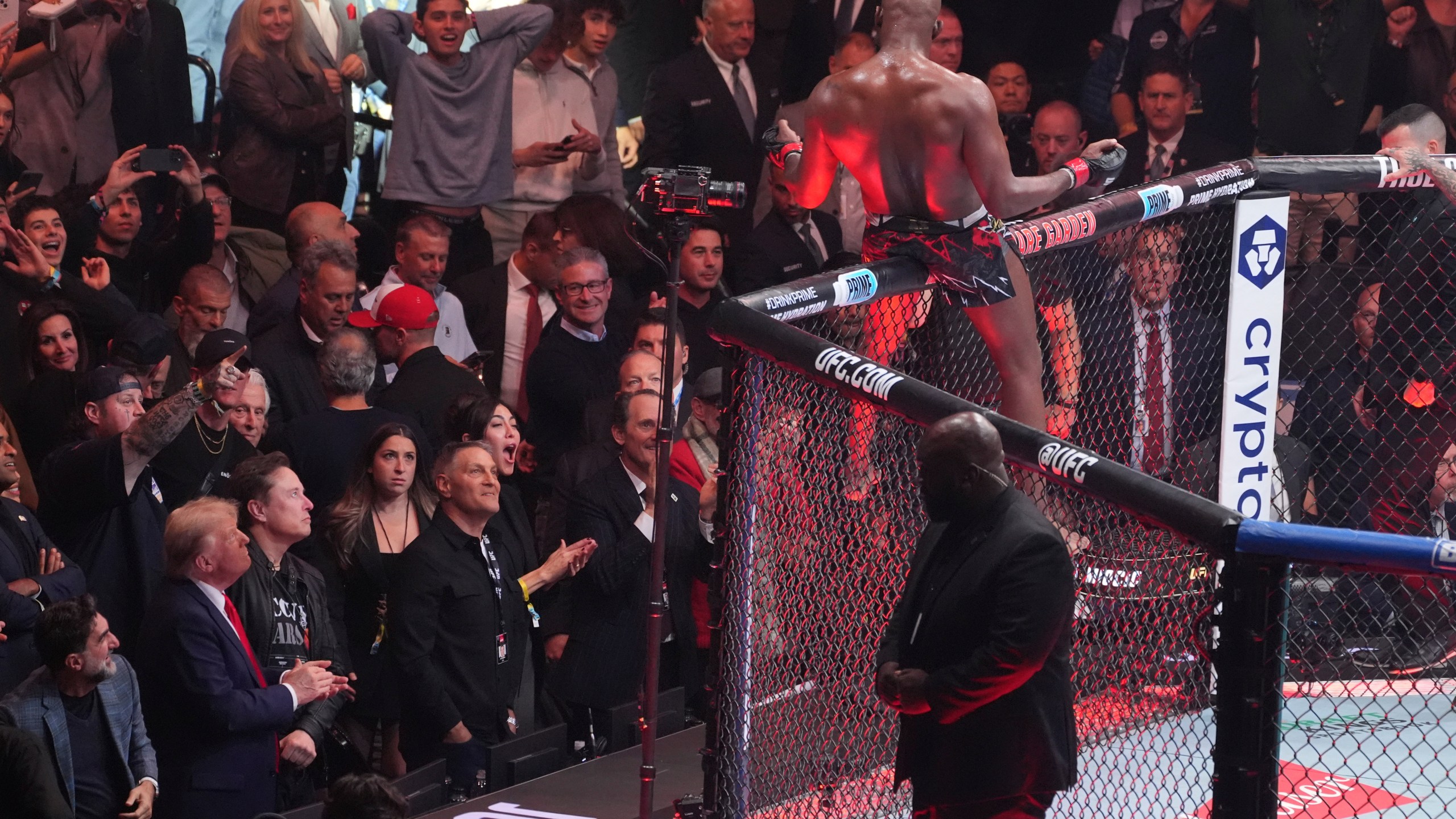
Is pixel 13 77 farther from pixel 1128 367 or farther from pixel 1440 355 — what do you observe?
pixel 1440 355

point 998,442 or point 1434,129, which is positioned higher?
point 1434,129

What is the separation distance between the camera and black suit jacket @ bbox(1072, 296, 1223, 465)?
494 cm

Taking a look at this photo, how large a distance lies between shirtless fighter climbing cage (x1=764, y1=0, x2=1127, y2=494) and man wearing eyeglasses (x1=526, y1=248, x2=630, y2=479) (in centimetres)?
291

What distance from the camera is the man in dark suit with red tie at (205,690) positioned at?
480cm

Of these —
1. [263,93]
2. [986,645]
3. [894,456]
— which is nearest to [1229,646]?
[986,645]

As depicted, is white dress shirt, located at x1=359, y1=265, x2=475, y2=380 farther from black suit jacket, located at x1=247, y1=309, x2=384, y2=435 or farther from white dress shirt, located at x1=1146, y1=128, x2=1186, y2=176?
→ white dress shirt, located at x1=1146, y1=128, x2=1186, y2=176

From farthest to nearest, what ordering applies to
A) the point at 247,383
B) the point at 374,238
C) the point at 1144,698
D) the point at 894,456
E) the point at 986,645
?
1. the point at 374,238
2. the point at 247,383
3. the point at 894,456
4. the point at 1144,698
5. the point at 986,645

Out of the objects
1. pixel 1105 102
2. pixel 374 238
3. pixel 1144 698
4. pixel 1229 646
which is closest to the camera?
pixel 1229 646

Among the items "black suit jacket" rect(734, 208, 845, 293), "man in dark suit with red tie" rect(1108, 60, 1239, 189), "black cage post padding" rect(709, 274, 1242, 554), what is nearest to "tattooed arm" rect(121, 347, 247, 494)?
"black cage post padding" rect(709, 274, 1242, 554)

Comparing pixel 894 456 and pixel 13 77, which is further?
pixel 13 77

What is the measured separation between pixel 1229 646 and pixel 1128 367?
2692 mm

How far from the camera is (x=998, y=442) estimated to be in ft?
9.43

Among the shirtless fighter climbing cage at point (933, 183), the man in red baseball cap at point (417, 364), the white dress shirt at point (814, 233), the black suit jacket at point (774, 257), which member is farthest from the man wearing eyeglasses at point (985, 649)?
the white dress shirt at point (814, 233)

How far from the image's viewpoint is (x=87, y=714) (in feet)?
15.1
